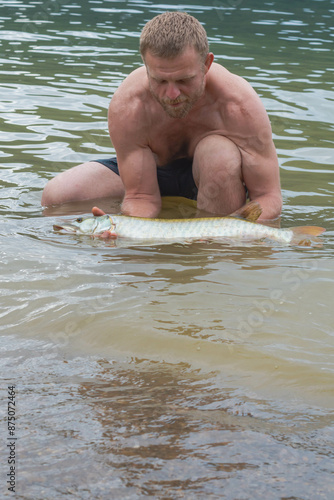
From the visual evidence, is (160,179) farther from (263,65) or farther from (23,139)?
(263,65)

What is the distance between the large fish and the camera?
209 inches

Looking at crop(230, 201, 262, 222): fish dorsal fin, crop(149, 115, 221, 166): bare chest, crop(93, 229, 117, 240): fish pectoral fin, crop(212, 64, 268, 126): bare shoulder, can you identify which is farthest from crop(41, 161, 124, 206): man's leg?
crop(230, 201, 262, 222): fish dorsal fin

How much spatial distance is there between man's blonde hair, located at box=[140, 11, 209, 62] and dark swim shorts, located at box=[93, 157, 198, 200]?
1264 millimetres

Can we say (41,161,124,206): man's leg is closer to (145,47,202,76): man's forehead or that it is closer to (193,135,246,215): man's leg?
(193,135,246,215): man's leg

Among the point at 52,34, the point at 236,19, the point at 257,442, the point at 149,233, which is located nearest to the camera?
the point at 257,442

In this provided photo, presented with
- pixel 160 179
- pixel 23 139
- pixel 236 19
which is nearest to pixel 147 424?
pixel 160 179

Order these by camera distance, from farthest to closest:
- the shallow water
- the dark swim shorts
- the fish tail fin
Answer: the dark swim shorts < the fish tail fin < the shallow water

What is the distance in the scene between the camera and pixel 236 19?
22344 mm

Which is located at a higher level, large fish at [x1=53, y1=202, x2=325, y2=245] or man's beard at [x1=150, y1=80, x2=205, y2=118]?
man's beard at [x1=150, y1=80, x2=205, y2=118]

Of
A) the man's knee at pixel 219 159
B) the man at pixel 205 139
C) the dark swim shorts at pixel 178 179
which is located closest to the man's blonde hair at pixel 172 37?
the man at pixel 205 139

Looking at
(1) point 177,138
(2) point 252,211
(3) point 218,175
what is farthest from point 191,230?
A: (1) point 177,138

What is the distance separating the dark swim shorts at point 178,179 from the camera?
6449 mm

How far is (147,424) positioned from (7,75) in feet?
32.8

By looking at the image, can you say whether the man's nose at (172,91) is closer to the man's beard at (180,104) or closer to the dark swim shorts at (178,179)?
the man's beard at (180,104)
